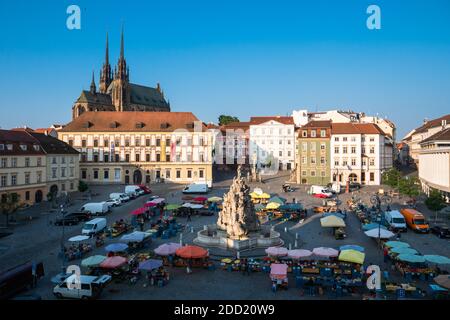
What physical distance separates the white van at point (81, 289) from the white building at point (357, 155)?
172 feet

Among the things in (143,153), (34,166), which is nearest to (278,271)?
(34,166)

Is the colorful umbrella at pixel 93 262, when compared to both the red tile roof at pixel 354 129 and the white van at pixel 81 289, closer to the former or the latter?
the white van at pixel 81 289

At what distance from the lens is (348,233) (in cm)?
3192

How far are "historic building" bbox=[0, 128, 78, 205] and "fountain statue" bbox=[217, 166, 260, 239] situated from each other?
27418 millimetres

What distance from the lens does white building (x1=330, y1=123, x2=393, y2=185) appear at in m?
64.8

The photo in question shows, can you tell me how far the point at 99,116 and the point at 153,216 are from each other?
3826 centimetres

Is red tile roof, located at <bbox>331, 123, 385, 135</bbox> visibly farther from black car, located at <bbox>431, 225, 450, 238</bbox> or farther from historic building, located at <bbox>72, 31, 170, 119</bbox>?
historic building, located at <bbox>72, 31, 170, 119</bbox>

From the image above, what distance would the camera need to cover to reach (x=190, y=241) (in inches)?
1148

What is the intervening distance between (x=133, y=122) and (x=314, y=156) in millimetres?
33285

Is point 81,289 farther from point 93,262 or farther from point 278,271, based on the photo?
point 278,271

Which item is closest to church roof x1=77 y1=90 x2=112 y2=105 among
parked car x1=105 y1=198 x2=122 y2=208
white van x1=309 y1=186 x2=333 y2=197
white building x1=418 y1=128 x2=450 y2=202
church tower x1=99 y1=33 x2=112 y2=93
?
church tower x1=99 y1=33 x2=112 y2=93

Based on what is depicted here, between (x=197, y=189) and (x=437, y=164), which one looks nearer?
(x=437, y=164)

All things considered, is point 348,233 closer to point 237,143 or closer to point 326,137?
point 326,137
